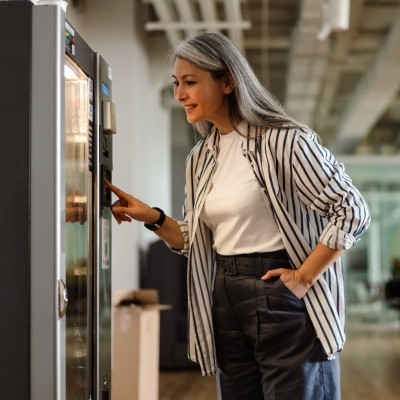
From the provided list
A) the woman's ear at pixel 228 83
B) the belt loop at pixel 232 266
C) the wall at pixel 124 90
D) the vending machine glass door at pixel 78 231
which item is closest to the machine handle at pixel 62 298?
the vending machine glass door at pixel 78 231

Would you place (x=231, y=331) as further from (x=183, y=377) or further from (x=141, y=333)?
(x=183, y=377)

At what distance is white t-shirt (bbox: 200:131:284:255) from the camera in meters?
2.13

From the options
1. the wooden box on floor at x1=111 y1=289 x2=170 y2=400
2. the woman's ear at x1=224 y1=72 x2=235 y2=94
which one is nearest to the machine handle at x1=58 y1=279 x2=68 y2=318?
the woman's ear at x1=224 y1=72 x2=235 y2=94

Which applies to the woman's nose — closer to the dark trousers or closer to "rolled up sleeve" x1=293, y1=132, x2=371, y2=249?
"rolled up sleeve" x1=293, y1=132, x2=371, y2=249

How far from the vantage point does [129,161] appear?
642cm

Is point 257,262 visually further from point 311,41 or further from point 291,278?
point 311,41

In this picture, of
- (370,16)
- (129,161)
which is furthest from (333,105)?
(129,161)

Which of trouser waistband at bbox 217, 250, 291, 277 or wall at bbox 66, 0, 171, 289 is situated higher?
wall at bbox 66, 0, 171, 289

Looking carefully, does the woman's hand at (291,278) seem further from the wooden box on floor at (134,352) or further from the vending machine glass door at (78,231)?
the wooden box on floor at (134,352)

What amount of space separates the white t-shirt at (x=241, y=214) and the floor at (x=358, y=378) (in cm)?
355

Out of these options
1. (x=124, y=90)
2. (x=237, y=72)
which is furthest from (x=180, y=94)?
(x=124, y=90)

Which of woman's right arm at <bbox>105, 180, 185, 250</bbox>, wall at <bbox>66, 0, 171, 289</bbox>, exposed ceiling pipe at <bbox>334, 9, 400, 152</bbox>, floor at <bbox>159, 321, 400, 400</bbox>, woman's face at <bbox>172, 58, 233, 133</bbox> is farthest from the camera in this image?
exposed ceiling pipe at <bbox>334, 9, 400, 152</bbox>

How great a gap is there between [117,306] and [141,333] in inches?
17.2

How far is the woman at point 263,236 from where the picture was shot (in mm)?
2102
